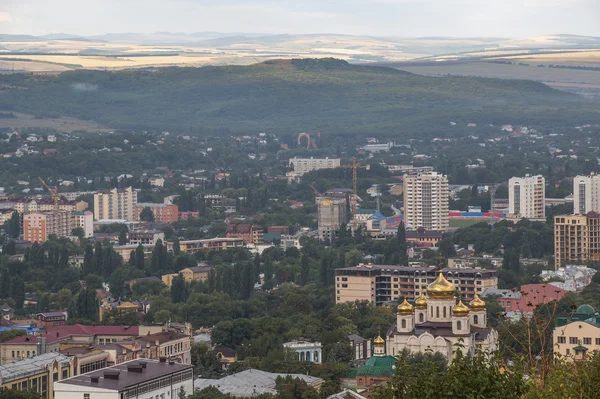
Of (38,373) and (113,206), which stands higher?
(38,373)

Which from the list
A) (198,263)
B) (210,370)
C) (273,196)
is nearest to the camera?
(210,370)

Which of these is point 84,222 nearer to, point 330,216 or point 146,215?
point 146,215

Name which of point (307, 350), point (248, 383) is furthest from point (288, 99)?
point (248, 383)

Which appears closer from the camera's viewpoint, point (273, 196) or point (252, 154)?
point (273, 196)

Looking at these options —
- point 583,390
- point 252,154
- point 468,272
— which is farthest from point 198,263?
point 252,154

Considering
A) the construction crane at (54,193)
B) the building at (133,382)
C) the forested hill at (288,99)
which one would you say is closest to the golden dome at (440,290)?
the building at (133,382)

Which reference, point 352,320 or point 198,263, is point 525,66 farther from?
point 352,320

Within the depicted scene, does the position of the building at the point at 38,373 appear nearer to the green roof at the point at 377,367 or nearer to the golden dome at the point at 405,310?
the green roof at the point at 377,367
